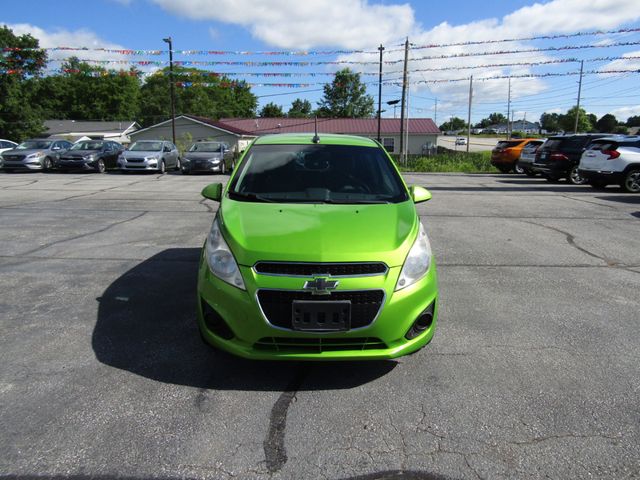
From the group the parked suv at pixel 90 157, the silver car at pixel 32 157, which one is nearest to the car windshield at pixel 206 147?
the parked suv at pixel 90 157

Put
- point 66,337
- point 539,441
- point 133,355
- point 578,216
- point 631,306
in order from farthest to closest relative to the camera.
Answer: point 578,216 → point 631,306 → point 66,337 → point 133,355 → point 539,441

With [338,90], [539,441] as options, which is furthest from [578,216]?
[338,90]

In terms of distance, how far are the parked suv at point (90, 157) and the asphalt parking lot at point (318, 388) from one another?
16.3 m

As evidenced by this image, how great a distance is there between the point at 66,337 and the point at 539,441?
3.52m

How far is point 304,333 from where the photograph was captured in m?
2.88

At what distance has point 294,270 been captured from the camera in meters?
2.94

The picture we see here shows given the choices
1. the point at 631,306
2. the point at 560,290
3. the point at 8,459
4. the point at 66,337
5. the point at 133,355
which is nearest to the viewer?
the point at 8,459

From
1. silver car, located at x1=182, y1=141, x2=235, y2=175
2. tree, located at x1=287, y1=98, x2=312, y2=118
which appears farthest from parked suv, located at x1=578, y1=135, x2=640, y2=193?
tree, located at x1=287, y1=98, x2=312, y2=118

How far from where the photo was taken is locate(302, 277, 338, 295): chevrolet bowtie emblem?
2.86 meters

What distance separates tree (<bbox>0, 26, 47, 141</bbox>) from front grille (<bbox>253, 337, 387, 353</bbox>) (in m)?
52.9

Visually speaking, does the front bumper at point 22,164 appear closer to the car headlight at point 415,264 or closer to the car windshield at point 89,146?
the car windshield at point 89,146

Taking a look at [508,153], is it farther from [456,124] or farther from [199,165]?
[456,124]

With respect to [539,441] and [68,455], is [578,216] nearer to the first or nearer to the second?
[539,441]

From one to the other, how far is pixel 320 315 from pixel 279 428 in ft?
2.25
